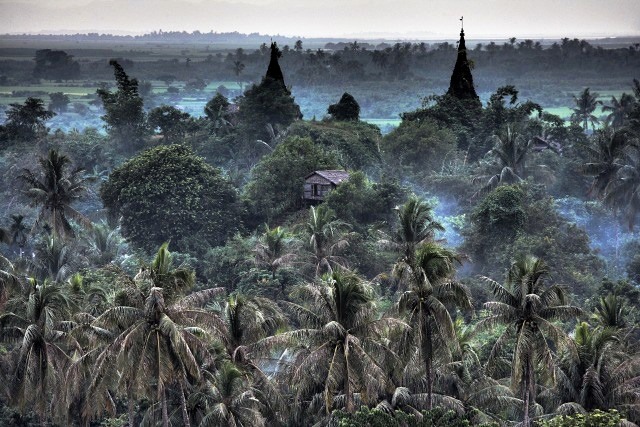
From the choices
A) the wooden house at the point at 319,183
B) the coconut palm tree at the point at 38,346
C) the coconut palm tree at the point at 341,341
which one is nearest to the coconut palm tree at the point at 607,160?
the wooden house at the point at 319,183

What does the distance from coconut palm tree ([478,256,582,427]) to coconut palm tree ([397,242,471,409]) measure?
43.2 inches

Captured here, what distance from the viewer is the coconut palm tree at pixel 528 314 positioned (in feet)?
112

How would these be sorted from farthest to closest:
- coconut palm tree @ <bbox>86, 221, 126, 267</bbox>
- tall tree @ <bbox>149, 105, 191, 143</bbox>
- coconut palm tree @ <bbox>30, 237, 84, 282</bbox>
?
tall tree @ <bbox>149, 105, 191, 143</bbox>
coconut palm tree @ <bbox>86, 221, 126, 267</bbox>
coconut palm tree @ <bbox>30, 237, 84, 282</bbox>

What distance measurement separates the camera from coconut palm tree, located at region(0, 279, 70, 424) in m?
37.0

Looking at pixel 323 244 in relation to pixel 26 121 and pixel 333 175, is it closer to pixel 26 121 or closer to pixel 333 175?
pixel 333 175

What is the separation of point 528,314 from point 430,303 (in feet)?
9.18

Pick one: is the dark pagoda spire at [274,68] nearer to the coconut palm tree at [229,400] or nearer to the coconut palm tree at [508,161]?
the coconut palm tree at [508,161]

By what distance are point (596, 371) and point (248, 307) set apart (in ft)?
34.0

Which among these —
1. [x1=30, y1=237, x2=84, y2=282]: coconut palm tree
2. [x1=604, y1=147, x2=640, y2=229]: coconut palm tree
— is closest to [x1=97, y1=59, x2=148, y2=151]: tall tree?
[x1=30, y1=237, x2=84, y2=282]: coconut palm tree

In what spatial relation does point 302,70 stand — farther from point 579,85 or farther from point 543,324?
point 543,324

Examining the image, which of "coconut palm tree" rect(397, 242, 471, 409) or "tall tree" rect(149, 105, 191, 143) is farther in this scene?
"tall tree" rect(149, 105, 191, 143)

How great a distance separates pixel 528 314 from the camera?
113 feet

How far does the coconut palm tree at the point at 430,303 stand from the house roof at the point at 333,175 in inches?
1056

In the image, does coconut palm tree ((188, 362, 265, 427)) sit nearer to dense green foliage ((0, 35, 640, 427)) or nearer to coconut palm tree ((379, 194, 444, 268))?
dense green foliage ((0, 35, 640, 427))
